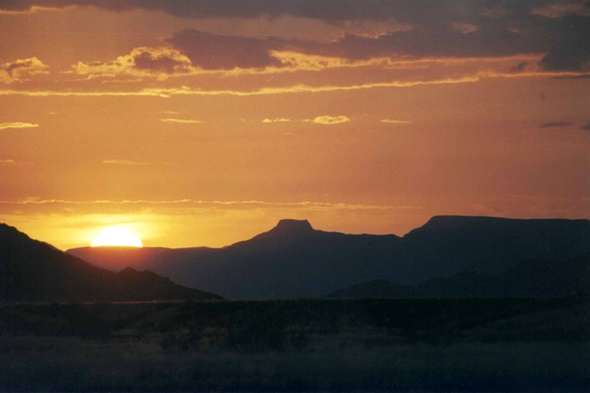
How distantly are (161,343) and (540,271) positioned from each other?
77754mm

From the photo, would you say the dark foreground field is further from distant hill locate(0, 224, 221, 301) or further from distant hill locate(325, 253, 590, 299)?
distant hill locate(325, 253, 590, 299)

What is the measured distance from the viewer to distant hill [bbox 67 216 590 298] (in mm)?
123438

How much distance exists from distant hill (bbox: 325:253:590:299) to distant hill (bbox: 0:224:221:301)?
26.1 meters

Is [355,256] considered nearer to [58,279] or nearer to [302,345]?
[58,279]

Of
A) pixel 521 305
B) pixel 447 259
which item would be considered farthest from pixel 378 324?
pixel 447 259

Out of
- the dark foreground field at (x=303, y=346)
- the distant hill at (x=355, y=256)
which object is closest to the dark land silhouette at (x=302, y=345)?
the dark foreground field at (x=303, y=346)

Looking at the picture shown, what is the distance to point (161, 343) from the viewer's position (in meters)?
23.4

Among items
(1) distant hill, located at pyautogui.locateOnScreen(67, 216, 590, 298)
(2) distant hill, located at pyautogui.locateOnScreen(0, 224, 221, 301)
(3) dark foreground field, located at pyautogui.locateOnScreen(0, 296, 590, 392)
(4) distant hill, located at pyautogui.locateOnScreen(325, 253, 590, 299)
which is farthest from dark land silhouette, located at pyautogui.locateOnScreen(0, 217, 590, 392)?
(1) distant hill, located at pyautogui.locateOnScreen(67, 216, 590, 298)

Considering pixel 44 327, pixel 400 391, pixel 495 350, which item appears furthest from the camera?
pixel 44 327

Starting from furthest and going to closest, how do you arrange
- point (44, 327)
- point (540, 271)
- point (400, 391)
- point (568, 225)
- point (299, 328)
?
point (568, 225) < point (540, 271) < point (44, 327) < point (299, 328) < point (400, 391)

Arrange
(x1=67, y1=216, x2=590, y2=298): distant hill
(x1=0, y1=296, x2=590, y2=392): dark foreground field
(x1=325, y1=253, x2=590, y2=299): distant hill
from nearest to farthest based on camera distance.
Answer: (x1=0, y1=296, x2=590, y2=392): dark foreground field
(x1=325, y1=253, x2=590, y2=299): distant hill
(x1=67, y1=216, x2=590, y2=298): distant hill

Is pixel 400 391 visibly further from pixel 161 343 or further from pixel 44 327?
pixel 44 327

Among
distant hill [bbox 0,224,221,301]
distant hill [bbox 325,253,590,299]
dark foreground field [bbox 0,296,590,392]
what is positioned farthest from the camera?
distant hill [bbox 325,253,590,299]

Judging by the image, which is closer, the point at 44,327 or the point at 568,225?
the point at 44,327
